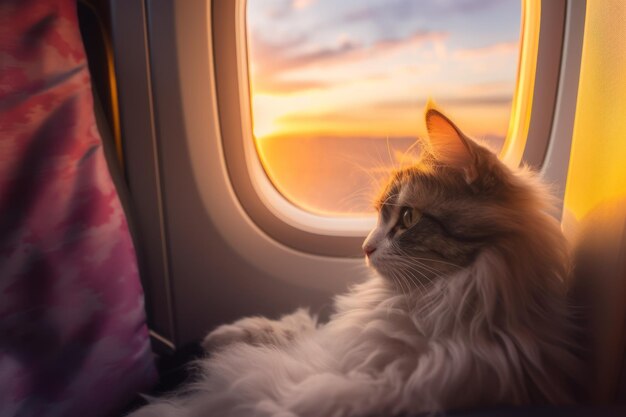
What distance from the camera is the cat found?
543 millimetres

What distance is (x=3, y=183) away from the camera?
2.02 feet

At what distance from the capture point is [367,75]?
100 cm

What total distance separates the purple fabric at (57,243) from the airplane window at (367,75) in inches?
16.2

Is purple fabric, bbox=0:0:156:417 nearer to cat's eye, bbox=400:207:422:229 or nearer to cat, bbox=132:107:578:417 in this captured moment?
cat, bbox=132:107:578:417

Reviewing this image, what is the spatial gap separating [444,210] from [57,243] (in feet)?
1.90

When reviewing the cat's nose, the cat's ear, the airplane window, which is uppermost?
the airplane window

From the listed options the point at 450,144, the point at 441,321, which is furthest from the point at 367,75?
the point at 441,321

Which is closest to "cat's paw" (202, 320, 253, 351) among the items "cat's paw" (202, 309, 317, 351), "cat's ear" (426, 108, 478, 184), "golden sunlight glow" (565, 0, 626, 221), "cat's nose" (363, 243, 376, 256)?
"cat's paw" (202, 309, 317, 351)

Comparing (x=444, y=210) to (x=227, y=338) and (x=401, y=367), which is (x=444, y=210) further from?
(x=227, y=338)

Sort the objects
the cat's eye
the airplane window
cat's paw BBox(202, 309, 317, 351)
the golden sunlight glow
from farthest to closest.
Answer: the airplane window < cat's paw BBox(202, 309, 317, 351) < the cat's eye < the golden sunlight glow

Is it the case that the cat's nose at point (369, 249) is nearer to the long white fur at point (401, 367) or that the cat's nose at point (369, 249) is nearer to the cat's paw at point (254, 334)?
the long white fur at point (401, 367)

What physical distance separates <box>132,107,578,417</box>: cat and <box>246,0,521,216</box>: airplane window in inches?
11.1

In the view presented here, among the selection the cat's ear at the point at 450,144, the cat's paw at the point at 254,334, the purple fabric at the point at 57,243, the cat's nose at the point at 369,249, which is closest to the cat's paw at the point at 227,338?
the cat's paw at the point at 254,334

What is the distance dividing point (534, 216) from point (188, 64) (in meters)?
0.74
